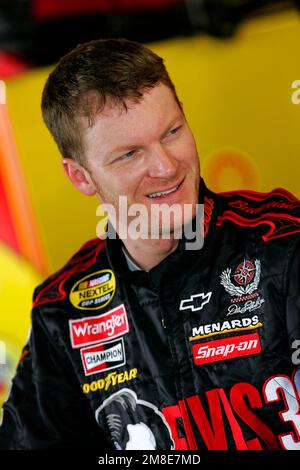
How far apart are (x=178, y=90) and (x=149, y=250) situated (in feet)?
1.01

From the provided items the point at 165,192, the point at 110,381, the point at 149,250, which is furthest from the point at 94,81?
the point at 110,381

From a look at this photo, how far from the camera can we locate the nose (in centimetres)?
101

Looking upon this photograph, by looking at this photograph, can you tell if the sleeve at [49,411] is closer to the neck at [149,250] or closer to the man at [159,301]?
the man at [159,301]

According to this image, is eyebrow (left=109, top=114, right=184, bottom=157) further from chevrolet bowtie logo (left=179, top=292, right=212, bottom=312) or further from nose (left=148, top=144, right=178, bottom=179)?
chevrolet bowtie logo (left=179, top=292, right=212, bottom=312)

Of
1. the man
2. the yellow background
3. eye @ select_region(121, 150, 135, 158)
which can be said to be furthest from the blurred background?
eye @ select_region(121, 150, 135, 158)

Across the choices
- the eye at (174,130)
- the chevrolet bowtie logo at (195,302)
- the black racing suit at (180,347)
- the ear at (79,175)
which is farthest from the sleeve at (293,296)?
the ear at (79,175)

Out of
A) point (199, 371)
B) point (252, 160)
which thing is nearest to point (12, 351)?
point (199, 371)

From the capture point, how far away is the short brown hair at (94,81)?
1.01 m

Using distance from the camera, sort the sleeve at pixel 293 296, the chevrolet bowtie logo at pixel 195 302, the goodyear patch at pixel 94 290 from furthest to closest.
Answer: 1. the goodyear patch at pixel 94 290
2. the chevrolet bowtie logo at pixel 195 302
3. the sleeve at pixel 293 296

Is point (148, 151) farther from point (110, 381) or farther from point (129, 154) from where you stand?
point (110, 381)

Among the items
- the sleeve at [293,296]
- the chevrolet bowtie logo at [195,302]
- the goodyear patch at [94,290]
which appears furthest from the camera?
the goodyear patch at [94,290]

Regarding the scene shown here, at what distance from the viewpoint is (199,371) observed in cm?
108

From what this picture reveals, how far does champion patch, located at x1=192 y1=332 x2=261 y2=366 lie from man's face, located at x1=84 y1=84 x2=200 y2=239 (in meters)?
0.23

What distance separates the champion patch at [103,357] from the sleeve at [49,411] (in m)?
0.05
